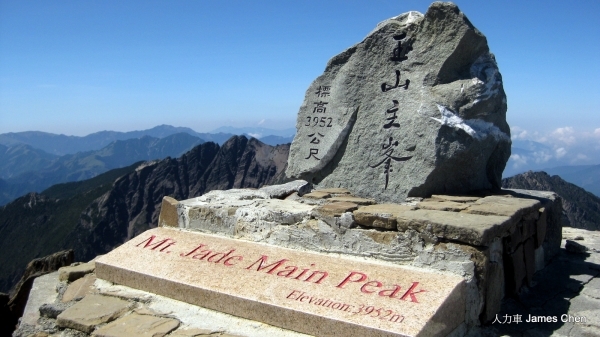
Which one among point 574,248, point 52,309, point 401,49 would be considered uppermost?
point 401,49

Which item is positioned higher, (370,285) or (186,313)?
(370,285)

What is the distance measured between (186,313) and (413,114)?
3256 millimetres

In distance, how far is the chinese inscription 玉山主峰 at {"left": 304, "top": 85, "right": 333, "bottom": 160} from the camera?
6.16 meters

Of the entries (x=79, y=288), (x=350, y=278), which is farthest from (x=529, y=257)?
(x=79, y=288)

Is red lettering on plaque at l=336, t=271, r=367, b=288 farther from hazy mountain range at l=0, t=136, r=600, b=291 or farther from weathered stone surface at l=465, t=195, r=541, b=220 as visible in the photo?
hazy mountain range at l=0, t=136, r=600, b=291

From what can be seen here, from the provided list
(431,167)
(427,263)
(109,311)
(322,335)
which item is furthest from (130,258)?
(431,167)

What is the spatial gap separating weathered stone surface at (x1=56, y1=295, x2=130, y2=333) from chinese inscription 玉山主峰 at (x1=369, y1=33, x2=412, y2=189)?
3098 mm

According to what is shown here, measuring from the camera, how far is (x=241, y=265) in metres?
3.94

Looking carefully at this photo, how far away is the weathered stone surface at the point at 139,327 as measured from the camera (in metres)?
3.38

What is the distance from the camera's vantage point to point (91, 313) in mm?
3838

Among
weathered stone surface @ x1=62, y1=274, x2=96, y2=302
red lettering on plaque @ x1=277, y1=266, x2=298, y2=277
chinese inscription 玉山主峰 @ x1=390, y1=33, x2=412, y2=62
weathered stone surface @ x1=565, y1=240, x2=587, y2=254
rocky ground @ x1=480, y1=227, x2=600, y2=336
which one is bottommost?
weathered stone surface @ x1=62, y1=274, x2=96, y2=302

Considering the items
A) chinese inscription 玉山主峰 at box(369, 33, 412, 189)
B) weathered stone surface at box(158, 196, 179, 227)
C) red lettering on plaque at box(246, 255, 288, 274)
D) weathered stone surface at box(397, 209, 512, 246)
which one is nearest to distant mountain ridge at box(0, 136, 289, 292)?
chinese inscription 玉山主峰 at box(369, 33, 412, 189)

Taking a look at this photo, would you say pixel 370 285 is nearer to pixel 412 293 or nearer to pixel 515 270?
pixel 412 293

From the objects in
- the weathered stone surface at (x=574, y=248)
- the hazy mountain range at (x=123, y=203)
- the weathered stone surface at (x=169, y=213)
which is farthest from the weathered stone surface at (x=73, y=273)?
the hazy mountain range at (x=123, y=203)
